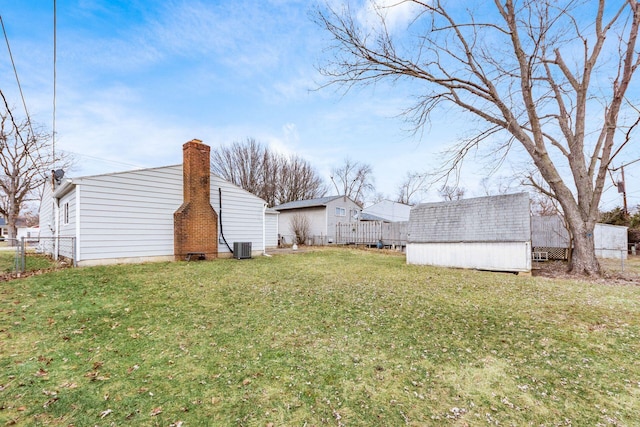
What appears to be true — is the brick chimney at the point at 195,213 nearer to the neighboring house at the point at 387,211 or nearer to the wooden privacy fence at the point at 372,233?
the wooden privacy fence at the point at 372,233

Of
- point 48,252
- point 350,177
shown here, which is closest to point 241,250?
point 48,252

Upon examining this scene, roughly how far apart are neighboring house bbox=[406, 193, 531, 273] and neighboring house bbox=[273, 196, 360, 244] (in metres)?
10.3

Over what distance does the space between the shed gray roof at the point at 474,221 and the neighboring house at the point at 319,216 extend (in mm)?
10181

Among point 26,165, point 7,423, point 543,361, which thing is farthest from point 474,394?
point 26,165

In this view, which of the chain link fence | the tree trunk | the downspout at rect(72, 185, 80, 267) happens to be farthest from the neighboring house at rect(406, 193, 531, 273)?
the chain link fence

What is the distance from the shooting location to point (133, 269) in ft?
27.5

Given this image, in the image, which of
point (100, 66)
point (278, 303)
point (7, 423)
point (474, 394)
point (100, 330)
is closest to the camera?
point (7, 423)

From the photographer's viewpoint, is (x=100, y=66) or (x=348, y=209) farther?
(x=348, y=209)

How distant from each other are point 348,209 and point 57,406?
74.7 feet

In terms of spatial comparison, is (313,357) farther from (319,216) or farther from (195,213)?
(319,216)

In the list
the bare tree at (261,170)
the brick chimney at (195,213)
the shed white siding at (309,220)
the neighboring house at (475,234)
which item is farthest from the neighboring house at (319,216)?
the brick chimney at (195,213)

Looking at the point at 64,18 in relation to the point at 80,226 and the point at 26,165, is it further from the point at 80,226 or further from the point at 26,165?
the point at 26,165

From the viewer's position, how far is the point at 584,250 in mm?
8914

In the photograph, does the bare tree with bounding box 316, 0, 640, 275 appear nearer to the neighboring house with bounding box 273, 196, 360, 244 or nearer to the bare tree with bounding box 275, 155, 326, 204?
the neighboring house with bounding box 273, 196, 360, 244
